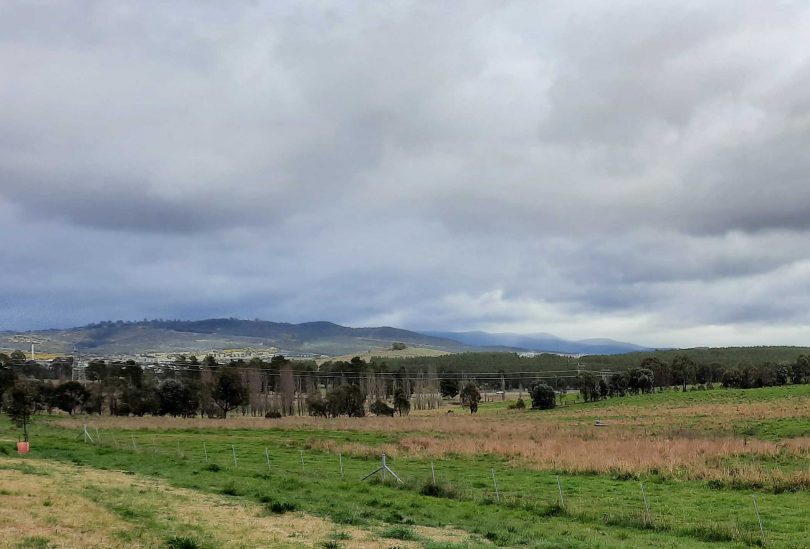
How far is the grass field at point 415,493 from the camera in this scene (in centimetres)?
1634

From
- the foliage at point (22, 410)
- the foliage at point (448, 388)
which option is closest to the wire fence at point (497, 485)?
the foliage at point (22, 410)

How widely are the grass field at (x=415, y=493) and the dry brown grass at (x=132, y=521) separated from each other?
0.06 meters

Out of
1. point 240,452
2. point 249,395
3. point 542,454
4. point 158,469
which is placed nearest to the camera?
point 158,469

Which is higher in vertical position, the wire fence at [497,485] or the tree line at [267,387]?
the wire fence at [497,485]

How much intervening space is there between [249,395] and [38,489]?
314ft

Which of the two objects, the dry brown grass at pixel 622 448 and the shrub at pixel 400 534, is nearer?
the shrub at pixel 400 534

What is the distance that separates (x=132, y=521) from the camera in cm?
1644

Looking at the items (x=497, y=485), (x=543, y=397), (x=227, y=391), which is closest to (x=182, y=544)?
(x=497, y=485)

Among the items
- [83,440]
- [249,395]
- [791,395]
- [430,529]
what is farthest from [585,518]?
[249,395]

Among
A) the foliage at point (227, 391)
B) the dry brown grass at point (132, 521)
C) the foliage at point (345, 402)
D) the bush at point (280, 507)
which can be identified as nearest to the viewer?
the dry brown grass at point (132, 521)

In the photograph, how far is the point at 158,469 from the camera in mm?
30281

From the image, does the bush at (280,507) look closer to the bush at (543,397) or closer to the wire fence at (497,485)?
the wire fence at (497,485)

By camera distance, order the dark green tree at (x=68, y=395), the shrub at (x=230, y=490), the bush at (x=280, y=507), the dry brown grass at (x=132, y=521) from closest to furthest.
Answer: the dry brown grass at (x=132, y=521) < the bush at (x=280, y=507) < the shrub at (x=230, y=490) < the dark green tree at (x=68, y=395)

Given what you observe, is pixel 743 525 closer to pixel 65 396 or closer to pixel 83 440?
pixel 83 440
